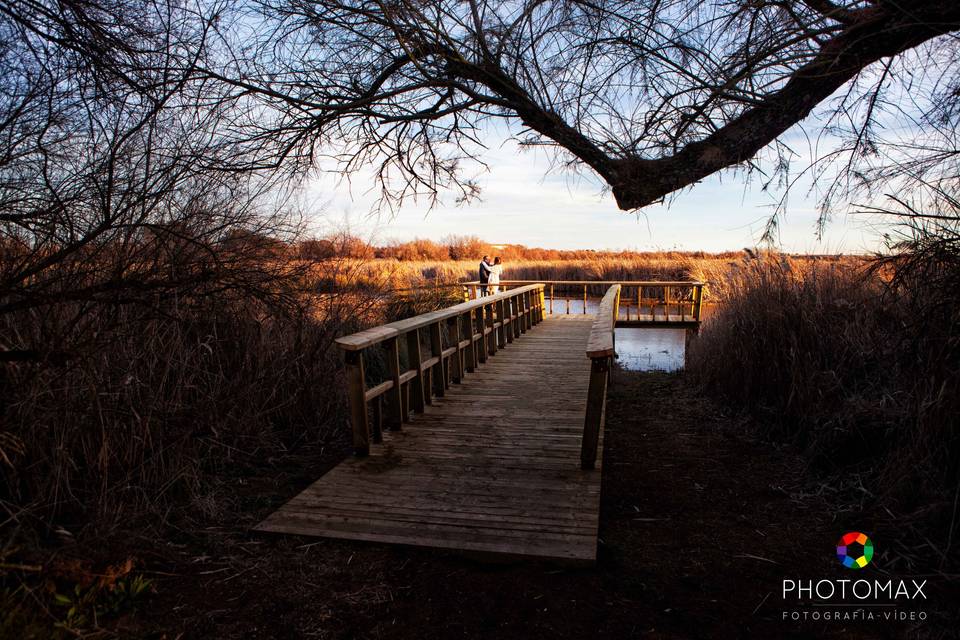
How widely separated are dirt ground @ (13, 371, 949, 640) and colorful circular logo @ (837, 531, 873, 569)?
0.19ft

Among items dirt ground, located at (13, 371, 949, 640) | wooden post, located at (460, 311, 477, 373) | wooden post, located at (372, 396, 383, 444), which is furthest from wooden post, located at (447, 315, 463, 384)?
dirt ground, located at (13, 371, 949, 640)

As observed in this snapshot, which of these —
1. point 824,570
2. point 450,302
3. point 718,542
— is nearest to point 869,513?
point 824,570

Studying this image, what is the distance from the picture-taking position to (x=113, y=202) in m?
3.42

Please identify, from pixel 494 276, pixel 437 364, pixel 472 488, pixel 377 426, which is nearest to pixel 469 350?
pixel 437 364

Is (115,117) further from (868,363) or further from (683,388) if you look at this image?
(683,388)

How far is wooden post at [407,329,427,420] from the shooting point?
545 cm

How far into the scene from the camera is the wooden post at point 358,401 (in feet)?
14.4

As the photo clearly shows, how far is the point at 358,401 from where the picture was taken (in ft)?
14.6

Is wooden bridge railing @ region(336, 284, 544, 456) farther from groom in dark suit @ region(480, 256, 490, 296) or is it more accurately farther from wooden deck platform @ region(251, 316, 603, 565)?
groom in dark suit @ region(480, 256, 490, 296)

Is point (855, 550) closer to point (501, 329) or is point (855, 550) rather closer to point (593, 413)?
point (593, 413)

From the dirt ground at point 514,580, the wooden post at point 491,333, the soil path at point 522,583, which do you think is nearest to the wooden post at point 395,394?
the dirt ground at point 514,580

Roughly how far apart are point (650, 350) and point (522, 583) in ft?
50.5

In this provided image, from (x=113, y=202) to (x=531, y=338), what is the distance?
327 inches

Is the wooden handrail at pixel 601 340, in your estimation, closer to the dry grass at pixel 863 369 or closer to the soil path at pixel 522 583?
the soil path at pixel 522 583
